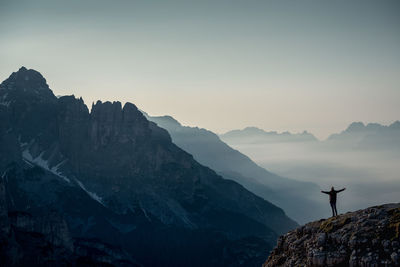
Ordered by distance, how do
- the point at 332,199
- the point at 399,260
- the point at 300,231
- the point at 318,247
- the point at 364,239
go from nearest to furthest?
the point at 399,260 → the point at 364,239 → the point at 318,247 → the point at 300,231 → the point at 332,199

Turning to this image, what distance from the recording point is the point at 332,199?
273 feet

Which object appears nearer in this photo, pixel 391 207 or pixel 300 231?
pixel 391 207

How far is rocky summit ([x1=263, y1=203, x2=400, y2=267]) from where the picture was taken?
6039 centimetres

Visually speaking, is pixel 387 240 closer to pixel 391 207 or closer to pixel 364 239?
pixel 364 239

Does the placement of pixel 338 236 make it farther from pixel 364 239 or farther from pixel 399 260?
pixel 399 260

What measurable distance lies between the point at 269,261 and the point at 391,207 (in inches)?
735

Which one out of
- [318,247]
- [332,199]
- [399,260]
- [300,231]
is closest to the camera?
[399,260]

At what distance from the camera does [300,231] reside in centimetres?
7594

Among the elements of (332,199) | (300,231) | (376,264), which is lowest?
(376,264)

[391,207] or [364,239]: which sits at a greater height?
[391,207]

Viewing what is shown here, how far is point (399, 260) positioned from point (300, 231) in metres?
19.3

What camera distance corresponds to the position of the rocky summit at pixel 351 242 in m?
60.4

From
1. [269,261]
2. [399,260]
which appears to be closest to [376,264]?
[399,260]

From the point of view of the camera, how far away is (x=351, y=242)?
63.1 m
